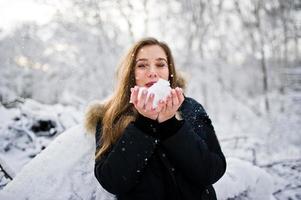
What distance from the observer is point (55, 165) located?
7.30 feet

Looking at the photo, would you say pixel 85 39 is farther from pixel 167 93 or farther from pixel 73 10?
pixel 167 93

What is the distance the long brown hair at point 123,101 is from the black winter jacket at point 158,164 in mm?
119

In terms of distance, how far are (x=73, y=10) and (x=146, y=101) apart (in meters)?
13.6

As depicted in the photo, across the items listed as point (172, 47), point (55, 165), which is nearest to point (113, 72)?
point (172, 47)

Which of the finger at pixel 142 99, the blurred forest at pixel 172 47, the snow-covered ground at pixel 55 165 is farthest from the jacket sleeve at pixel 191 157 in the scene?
Result: the blurred forest at pixel 172 47

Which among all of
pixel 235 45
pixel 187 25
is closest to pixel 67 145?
pixel 187 25

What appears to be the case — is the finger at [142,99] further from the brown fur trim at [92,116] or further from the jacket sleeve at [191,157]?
the brown fur trim at [92,116]

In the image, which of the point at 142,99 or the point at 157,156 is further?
the point at 157,156

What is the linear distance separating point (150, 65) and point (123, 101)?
321mm

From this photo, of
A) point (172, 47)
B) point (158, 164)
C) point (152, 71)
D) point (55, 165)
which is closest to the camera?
point (158, 164)

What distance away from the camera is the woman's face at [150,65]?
1.96 metres

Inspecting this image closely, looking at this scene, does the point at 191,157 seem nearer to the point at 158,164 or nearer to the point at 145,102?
the point at 158,164

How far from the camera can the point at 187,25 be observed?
1838 centimetres

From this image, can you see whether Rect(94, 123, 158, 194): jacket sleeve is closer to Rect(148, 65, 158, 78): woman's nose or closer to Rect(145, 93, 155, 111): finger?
Rect(145, 93, 155, 111): finger
